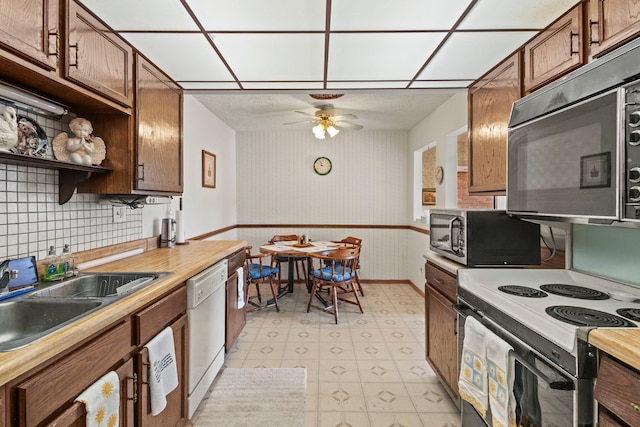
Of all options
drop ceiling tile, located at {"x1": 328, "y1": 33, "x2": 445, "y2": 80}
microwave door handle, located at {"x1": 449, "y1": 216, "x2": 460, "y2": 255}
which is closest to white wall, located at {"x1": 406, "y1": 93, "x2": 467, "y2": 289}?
drop ceiling tile, located at {"x1": 328, "y1": 33, "x2": 445, "y2": 80}

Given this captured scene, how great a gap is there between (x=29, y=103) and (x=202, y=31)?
2.72 feet

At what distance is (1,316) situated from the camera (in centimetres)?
123

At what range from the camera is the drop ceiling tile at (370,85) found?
7.59 ft

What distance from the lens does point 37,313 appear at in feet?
4.25

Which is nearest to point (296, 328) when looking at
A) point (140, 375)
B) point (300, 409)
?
point (300, 409)

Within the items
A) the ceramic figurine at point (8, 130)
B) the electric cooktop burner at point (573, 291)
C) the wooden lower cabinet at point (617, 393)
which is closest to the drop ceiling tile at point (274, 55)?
the ceramic figurine at point (8, 130)

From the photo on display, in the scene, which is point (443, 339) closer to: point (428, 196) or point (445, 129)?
point (445, 129)

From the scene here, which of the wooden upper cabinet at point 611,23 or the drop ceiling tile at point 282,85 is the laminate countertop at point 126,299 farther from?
the wooden upper cabinet at point 611,23

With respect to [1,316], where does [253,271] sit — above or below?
below

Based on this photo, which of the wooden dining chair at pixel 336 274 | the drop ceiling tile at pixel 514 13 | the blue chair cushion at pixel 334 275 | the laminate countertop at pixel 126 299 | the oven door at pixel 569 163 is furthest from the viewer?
the blue chair cushion at pixel 334 275

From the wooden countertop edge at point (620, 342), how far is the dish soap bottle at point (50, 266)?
7.04ft

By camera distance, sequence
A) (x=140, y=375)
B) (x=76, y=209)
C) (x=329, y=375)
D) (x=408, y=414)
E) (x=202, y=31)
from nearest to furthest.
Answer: (x=140, y=375), (x=202, y=31), (x=76, y=209), (x=408, y=414), (x=329, y=375)

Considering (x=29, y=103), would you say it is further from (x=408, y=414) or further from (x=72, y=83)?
(x=408, y=414)

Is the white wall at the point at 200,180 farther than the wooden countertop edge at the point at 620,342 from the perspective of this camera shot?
Yes
